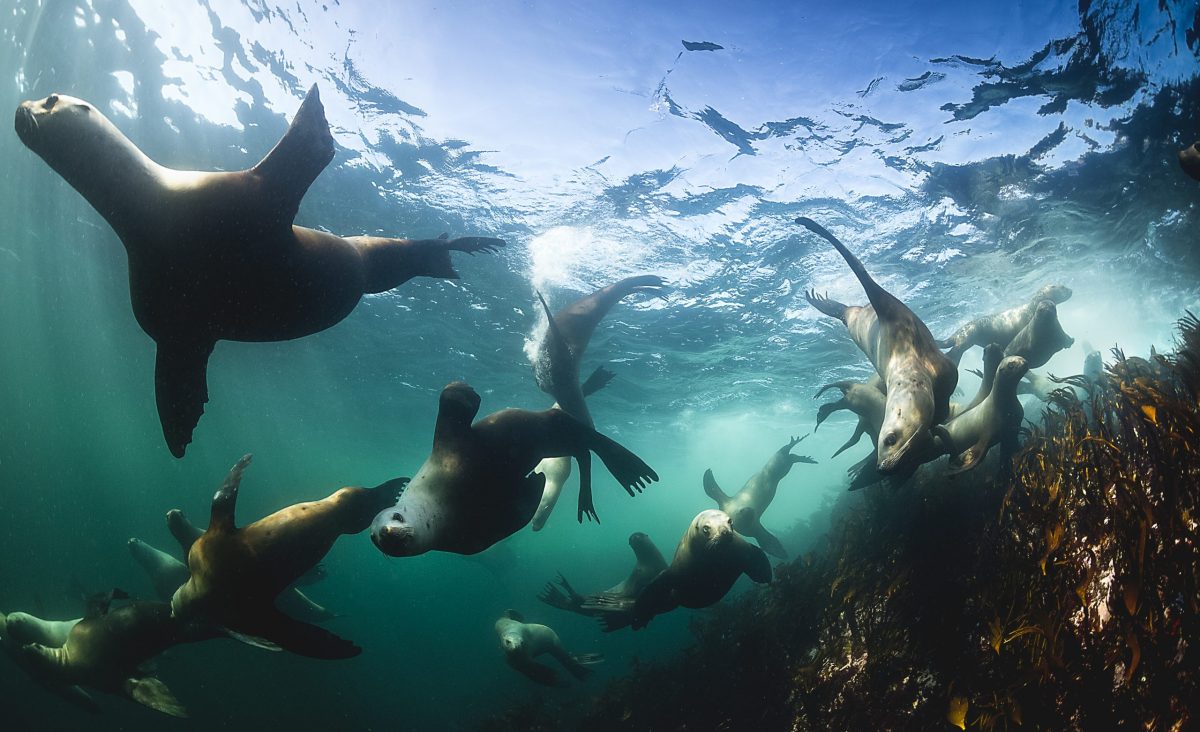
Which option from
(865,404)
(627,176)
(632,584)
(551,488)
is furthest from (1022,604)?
(627,176)

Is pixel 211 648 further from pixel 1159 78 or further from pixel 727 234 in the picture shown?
pixel 1159 78

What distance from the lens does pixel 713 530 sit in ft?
18.2

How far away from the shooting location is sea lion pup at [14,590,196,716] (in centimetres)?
550

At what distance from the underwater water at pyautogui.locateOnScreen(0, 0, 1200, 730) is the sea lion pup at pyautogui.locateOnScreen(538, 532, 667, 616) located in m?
3.45

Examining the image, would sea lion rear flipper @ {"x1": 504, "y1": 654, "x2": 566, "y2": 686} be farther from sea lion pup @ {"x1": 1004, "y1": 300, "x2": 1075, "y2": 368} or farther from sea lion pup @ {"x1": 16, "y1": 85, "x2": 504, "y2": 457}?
sea lion pup @ {"x1": 1004, "y1": 300, "x2": 1075, "y2": 368}

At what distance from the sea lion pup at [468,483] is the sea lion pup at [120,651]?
4376mm

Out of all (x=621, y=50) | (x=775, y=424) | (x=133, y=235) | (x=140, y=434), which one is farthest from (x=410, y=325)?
(x=140, y=434)

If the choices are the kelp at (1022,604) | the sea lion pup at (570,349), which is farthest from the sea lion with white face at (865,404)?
the sea lion pup at (570,349)

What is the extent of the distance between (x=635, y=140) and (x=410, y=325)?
1135cm

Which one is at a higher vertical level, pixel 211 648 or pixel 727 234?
pixel 727 234

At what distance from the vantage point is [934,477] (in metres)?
6.16

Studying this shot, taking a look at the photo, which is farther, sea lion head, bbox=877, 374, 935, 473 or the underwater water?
the underwater water

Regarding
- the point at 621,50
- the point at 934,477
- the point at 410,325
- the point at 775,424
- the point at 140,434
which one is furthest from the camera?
the point at 140,434

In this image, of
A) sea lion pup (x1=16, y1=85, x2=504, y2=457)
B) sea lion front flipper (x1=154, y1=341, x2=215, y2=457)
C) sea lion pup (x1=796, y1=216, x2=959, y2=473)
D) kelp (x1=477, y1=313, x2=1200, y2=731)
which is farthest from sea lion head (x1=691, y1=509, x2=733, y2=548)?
sea lion front flipper (x1=154, y1=341, x2=215, y2=457)
